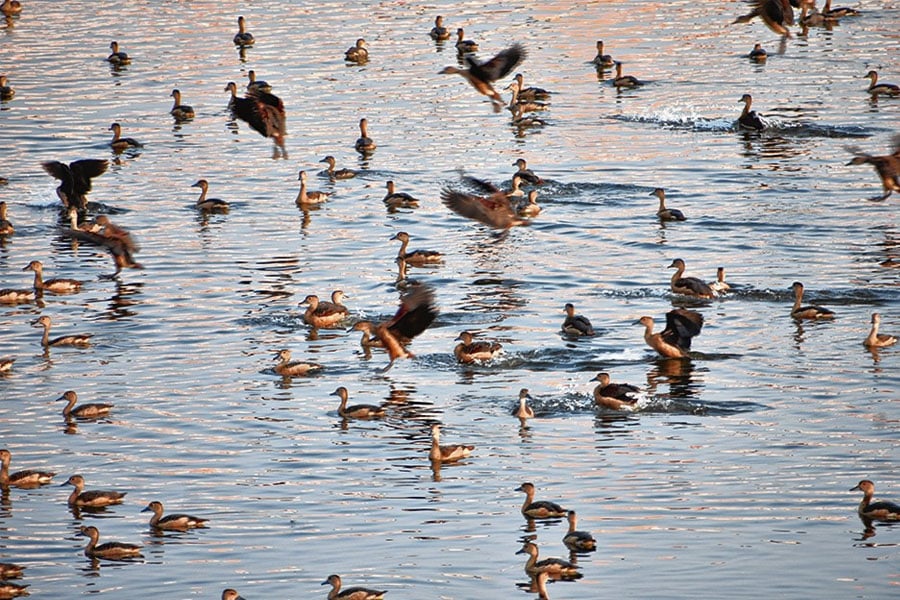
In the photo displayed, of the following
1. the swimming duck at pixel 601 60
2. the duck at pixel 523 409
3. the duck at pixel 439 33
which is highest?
the duck at pixel 439 33

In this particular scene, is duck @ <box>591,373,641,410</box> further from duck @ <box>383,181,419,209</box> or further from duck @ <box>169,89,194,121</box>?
duck @ <box>169,89,194,121</box>

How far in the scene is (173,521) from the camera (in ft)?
62.5

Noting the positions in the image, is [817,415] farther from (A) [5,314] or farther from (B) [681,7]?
(B) [681,7]

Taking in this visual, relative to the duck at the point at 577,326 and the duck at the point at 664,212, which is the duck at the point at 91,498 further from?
the duck at the point at 664,212

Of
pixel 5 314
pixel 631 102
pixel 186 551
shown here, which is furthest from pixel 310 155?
pixel 186 551

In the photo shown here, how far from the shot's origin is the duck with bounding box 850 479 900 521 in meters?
18.6

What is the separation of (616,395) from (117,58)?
30.4 metres

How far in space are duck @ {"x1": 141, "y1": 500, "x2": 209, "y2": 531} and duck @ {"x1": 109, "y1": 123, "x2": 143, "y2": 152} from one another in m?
22.2

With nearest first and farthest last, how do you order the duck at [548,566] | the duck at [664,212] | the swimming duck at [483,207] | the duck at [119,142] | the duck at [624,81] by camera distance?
the duck at [548,566] < the swimming duck at [483,207] < the duck at [664,212] < the duck at [119,142] < the duck at [624,81]

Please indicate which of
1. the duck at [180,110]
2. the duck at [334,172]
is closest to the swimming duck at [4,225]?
the duck at [334,172]

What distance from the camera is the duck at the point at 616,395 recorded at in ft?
73.1

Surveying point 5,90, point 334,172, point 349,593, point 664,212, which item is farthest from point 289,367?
point 5,90

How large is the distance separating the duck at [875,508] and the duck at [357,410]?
6.69 metres

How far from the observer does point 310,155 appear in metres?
39.7
